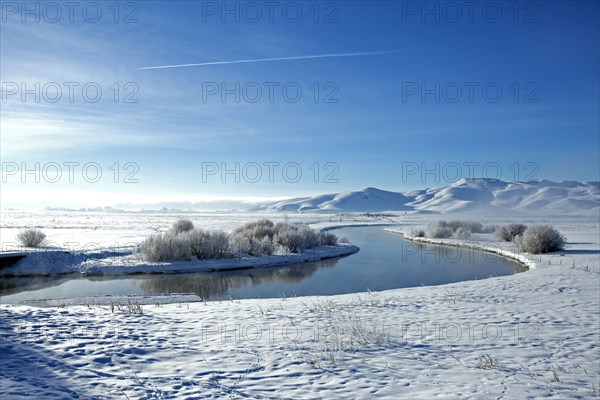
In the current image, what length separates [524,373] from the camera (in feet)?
21.7

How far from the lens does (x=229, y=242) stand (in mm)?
27203

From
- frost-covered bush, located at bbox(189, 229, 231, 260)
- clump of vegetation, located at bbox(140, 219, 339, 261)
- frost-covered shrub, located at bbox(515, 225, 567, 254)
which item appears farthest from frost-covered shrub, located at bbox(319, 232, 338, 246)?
frost-covered shrub, located at bbox(515, 225, 567, 254)

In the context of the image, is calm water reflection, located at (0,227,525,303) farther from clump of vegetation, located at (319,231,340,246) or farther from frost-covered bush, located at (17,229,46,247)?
frost-covered bush, located at (17,229,46,247)

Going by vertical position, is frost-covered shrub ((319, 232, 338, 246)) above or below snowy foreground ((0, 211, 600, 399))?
above

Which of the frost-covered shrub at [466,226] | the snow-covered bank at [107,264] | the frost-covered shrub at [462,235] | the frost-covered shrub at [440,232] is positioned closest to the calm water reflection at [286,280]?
the snow-covered bank at [107,264]

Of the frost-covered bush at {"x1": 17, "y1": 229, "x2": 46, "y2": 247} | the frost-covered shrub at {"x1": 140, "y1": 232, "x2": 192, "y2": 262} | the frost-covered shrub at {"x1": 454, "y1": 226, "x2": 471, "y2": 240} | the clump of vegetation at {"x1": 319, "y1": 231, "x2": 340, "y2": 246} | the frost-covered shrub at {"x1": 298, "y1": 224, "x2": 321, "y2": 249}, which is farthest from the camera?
the frost-covered shrub at {"x1": 454, "y1": 226, "x2": 471, "y2": 240}

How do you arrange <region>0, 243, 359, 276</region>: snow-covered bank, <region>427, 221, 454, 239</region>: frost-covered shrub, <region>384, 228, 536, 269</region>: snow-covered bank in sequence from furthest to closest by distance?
<region>427, 221, 454, 239</region>: frost-covered shrub
<region>384, 228, 536, 269</region>: snow-covered bank
<region>0, 243, 359, 276</region>: snow-covered bank

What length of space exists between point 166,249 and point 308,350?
1789 cm

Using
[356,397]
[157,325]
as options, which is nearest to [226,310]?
[157,325]

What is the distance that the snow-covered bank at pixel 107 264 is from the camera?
21.3 meters

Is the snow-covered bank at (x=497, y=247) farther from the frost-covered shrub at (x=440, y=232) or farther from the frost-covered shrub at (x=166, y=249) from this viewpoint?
the frost-covered shrub at (x=166, y=249)

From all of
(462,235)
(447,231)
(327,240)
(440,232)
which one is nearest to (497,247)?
(462,235)

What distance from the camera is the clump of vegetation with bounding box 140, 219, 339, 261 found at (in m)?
24.1

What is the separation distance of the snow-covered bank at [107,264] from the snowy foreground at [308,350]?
36.1 feet
